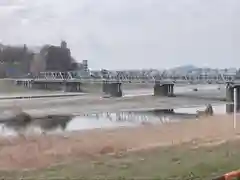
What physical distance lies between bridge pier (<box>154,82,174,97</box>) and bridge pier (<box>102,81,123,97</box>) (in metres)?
3.96

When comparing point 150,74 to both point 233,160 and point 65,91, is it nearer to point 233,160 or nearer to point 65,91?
point 65,91

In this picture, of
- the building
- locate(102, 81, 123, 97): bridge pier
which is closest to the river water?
locate(102, 81, 123, 97): bridge pier

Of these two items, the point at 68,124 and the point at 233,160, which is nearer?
the point at 233,160

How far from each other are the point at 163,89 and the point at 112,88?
5.59 meters

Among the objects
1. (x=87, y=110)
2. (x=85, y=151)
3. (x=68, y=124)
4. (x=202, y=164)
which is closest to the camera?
(x=202, y=164)

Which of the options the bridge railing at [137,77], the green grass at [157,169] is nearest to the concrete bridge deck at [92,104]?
the bridge railing at [137,77]

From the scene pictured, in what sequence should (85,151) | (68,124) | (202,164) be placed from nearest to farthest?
(202,164), (85,151), (68,124)

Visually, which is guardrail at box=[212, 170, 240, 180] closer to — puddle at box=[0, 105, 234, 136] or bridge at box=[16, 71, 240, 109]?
puddle at box=[0, 105, 234, 136]

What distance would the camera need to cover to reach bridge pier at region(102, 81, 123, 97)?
55.5 meters

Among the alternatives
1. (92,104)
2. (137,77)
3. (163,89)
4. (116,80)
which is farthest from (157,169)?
(137,77)

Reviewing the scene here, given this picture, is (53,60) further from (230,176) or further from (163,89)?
(230,176)

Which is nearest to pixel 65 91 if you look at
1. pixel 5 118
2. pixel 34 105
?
pixel 34 105

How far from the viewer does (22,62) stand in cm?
5503

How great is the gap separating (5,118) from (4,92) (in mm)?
16146
